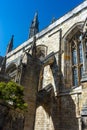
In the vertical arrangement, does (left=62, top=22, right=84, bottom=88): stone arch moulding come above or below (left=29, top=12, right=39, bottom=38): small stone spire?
below

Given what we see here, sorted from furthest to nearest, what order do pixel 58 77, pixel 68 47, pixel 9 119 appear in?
pixel 68 47
pixel 58 77
pixel 9 119

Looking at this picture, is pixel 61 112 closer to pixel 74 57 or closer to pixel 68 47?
pixel 74 57

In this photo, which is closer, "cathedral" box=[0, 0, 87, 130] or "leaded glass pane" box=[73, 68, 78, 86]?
"cathedral" box=[0, 0, 87, 130]

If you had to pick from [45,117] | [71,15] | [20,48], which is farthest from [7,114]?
[20,48]

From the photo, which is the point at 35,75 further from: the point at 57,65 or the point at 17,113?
the point at 17,113

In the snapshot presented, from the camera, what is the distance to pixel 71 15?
11.8 m

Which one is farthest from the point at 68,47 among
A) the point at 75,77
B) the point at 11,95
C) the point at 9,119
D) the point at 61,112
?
the point at 9,119

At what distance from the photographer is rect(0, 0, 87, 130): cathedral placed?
8906 mm

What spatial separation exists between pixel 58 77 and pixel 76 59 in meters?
1.44

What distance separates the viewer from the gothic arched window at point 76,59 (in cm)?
1021

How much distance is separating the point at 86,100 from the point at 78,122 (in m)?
2.61

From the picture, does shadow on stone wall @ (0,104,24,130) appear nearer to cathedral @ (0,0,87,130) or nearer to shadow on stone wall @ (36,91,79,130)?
cathedral @ (0,0,87,130)

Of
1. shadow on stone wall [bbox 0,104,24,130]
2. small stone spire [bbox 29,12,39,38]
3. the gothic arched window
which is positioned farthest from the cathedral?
small stone spire [bbox 29,12,39,38]

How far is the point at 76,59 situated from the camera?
35.1ft
